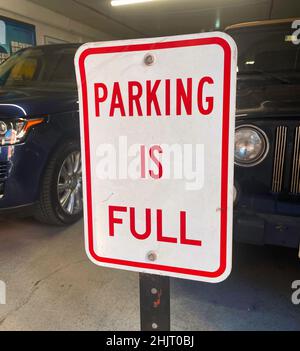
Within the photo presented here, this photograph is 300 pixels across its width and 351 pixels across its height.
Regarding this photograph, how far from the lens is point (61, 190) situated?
2.81 meters

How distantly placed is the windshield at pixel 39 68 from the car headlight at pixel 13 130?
44.4 inches

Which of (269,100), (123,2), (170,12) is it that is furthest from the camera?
(170,12)

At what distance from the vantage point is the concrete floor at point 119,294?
1690 mm

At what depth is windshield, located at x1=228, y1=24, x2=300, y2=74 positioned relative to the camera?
2451 mm

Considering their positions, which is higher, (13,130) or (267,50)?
(267,50)

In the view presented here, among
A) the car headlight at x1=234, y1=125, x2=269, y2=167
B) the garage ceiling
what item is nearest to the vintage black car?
the car headlight at x1=234, y1=125, x2=269, y2=167

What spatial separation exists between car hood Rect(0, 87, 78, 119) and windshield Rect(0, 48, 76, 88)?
1.65 ft

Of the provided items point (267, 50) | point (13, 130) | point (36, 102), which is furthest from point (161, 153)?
point (267, 50)

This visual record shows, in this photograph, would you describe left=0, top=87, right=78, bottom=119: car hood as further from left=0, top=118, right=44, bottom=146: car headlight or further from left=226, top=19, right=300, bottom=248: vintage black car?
left=226, top=19, right=300, bottom=248: vintage black car

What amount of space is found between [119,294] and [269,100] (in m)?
1.33

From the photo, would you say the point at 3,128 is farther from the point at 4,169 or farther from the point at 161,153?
the point at 161,153

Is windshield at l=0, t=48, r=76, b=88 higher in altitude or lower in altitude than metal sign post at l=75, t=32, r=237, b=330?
higher
